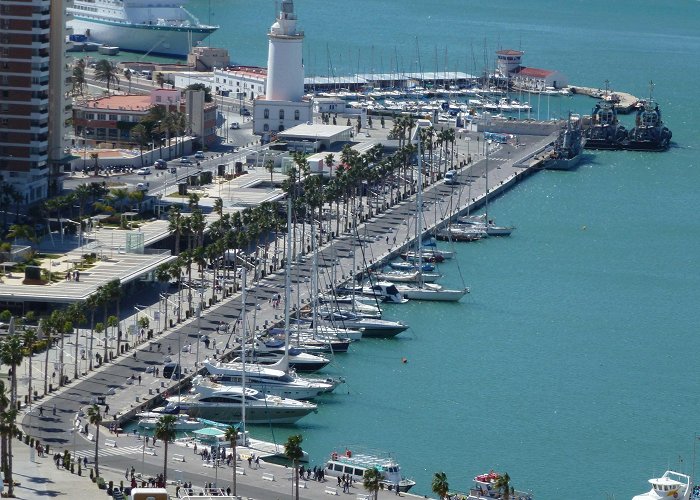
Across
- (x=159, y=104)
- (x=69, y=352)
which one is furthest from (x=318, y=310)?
(x=159, y=104)

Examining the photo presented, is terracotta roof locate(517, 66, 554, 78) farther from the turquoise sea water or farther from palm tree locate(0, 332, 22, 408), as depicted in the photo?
palm tree locate(0, 332, 22, 408)

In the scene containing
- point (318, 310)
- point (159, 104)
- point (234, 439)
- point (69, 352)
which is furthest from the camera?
point (159, 104)

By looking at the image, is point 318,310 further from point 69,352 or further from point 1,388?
point 1,388

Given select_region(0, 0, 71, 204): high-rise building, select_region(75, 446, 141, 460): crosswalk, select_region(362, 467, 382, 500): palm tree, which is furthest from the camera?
select_region(0, 0, 71, 204): high-rise building

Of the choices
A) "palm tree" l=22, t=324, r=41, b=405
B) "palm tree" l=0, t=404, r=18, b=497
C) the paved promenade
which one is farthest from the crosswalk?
"palm tree" l=22, t=324, r=41, b=405

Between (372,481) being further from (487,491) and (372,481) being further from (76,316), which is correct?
(76,316)
